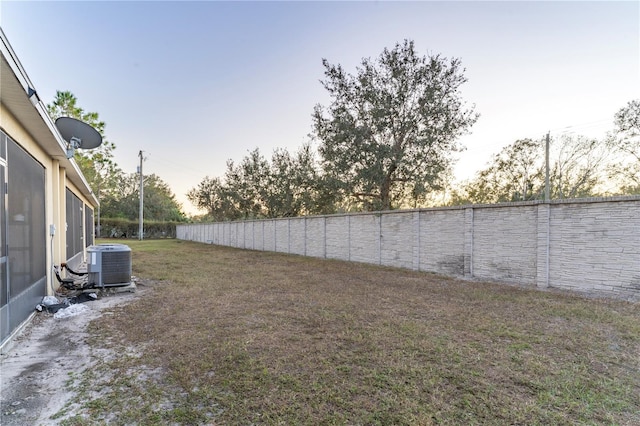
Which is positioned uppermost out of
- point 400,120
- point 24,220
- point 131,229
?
point 400,120

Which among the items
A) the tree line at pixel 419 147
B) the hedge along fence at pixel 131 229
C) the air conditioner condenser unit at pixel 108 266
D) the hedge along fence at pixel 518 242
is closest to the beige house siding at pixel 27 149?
the air conditioner condenser unit at pixel 108 266

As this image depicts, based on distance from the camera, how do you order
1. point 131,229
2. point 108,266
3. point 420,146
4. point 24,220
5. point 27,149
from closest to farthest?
point 24,220, point 27,149, point 108,266, point 420,146, point 131,229

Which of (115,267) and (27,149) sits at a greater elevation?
(27,149)

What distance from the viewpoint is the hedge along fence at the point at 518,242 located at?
5.81 meters

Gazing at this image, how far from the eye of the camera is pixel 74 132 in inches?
239

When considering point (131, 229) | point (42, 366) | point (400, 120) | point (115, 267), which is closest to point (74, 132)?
point (115, 267)

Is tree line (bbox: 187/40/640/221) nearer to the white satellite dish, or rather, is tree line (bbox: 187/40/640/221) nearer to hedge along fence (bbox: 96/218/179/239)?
the white satellite dish

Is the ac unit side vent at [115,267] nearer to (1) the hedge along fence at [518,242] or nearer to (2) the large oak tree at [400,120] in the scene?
(1) the hedge along fence at [518,242]

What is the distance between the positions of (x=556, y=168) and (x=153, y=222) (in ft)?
133

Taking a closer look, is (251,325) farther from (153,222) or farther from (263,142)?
(153,222)

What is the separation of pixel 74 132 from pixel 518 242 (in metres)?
9.99

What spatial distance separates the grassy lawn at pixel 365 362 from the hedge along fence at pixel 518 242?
0.79 m

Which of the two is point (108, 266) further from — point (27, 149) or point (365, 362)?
point (365, 362)

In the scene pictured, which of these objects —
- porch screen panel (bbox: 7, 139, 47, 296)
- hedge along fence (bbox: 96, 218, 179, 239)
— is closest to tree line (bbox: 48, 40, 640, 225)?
porch screen panel (bbox: 7, 139, 47, 296)
